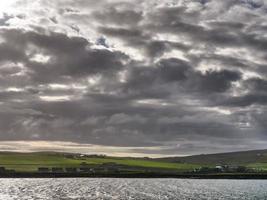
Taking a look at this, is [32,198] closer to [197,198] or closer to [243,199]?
[197,198]

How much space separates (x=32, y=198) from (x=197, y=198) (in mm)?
40465

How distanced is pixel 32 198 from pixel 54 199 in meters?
7.39

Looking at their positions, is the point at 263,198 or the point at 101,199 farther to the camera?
the point at 263,198

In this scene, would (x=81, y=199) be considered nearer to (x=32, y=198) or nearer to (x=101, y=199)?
(x=101, y=199)

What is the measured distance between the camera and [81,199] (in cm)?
12762

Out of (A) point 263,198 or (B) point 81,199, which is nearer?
(B) point 81,199

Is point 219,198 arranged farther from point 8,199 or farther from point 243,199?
point 8,199

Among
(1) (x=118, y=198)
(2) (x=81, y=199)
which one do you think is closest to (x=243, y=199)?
(1) (x=118, y=198)

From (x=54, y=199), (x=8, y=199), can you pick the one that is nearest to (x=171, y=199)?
(x=54, y=199)

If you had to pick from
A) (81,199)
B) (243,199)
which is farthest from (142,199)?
(243,199)

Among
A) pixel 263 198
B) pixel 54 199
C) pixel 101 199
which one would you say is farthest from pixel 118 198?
pixel 263 198

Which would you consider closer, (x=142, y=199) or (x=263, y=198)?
(x=142, y=199)

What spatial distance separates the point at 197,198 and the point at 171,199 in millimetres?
8076

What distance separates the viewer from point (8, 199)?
424 feet
